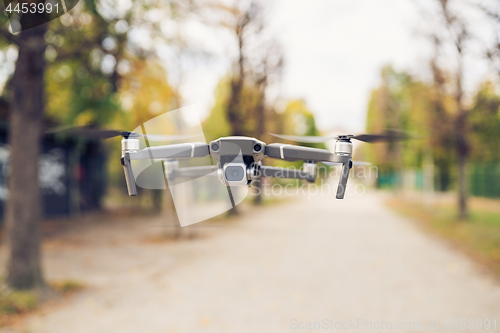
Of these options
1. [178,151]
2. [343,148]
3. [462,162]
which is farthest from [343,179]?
[462,162]

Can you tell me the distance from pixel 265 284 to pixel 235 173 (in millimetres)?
6163

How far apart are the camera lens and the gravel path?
4553 mm

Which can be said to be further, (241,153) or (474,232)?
(474,232)

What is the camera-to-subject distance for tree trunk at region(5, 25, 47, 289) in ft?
18.2

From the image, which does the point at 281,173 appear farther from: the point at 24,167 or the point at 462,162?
the point at 462,162

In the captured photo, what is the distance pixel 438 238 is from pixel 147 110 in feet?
35.8

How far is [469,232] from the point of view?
35.4ft

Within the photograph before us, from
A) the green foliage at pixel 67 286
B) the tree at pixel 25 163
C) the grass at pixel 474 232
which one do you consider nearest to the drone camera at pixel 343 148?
the tree at pixel 25 163

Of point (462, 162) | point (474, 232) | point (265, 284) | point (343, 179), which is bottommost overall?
point (474, 232)

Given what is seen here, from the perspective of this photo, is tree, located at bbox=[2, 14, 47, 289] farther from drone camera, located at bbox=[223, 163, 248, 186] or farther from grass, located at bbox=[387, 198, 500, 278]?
grass, located at bbox=[387, 198, 500, 278]

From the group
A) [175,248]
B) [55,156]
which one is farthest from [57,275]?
[55,156]

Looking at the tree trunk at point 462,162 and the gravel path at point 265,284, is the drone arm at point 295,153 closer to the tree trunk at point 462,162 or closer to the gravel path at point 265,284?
the gravel path at point 265,284

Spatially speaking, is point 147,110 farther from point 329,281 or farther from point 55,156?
point 329,281

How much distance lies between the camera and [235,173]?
102 cm
